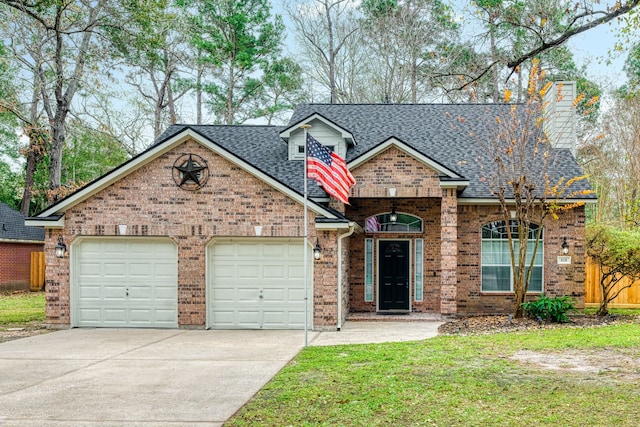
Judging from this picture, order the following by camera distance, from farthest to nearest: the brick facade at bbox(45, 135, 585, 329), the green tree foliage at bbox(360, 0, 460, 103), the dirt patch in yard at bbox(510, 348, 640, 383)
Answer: the green tree foliage at bbox(360, 0, 460, 103) < the brick facade at bbox(45, 135, 585, 329) < the dirt patch in yard at bbox(510, 348, 640, 383)

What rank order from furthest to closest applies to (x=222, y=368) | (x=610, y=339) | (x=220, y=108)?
(x=220, y=108) → (x=610, y=339) → (x=222, y=368)

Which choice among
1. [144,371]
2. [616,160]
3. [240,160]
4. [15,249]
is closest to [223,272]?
[240,160]

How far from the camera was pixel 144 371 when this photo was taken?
9117 mm

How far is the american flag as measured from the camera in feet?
38.8

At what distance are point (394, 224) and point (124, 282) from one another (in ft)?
24.9

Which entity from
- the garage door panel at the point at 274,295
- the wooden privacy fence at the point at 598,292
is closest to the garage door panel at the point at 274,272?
the garage door panel at the point at 274,295

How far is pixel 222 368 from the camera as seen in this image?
9289 mm

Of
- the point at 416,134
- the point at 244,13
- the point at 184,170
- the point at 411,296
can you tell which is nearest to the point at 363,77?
the point at 244,13

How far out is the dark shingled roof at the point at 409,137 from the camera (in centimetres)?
1681

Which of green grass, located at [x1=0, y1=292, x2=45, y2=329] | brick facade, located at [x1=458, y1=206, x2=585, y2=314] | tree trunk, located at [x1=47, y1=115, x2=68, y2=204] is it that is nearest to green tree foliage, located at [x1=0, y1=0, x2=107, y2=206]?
tree trunk, located at [x1=47, y1=115, x2=68, y2=204]

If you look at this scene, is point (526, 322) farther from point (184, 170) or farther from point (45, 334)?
point (45, 334)

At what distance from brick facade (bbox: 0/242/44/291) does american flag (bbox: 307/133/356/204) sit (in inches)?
731

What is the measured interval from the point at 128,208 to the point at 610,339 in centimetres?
1106

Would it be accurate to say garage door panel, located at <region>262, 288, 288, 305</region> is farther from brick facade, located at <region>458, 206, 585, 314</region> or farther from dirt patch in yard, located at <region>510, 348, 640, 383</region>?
dirt patch in yard, located at <region>510, 348, 640, 383</region>
